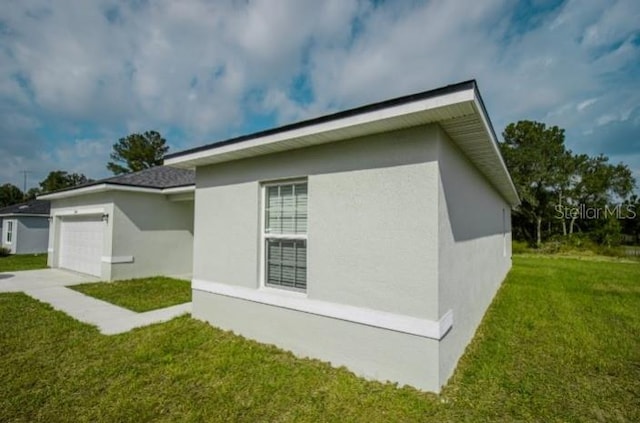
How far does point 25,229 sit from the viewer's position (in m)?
20.7

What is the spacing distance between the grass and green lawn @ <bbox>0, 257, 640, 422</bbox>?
4.91 feet

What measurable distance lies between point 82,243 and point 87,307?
21.2 feet

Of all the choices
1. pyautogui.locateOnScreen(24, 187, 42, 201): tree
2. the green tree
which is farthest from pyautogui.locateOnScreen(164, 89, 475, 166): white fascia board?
pyautogui.locateOnScreen(24, 187, 42, 201): tree

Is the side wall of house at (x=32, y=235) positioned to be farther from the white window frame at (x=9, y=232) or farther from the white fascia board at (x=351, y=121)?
the white fascia board at (x=351, y=121)

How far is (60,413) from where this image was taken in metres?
3.03

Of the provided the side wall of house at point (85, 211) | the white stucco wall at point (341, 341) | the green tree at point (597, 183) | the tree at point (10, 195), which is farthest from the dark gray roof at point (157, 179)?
the tree at point (10, 195)

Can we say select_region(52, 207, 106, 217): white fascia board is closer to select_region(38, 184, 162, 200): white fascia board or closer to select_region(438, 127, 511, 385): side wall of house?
select_region(38, 184, 162, 200): white fascia board

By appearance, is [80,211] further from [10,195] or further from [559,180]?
[10,195]

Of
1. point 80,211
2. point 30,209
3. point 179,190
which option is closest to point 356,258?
point 179,190

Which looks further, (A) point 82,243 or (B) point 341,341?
(A) point 82,243

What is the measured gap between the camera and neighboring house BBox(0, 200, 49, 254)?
20391 millimetres

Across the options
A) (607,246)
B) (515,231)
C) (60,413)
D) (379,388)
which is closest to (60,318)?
(60,413)

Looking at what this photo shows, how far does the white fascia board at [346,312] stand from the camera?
333cm

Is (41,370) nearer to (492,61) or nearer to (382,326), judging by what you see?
(382,326)
